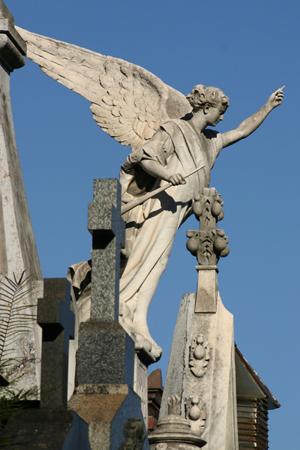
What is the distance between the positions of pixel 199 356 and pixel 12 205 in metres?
2.75

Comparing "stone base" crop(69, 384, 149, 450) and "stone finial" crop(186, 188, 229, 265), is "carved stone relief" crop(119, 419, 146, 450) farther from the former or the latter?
"stone finial" crop(186, 188, 229, 265)

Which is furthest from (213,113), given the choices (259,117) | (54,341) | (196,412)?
(54,341)

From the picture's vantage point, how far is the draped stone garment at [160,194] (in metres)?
10.8

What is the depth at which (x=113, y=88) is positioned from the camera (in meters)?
12.3

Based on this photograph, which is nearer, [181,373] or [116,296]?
[116,296]

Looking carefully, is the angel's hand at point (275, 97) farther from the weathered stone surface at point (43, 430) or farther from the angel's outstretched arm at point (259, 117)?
the weathered stone surface at point (43, 430)

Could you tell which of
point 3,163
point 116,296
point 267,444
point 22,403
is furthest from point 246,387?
point 22,403

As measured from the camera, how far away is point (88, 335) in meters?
6.28

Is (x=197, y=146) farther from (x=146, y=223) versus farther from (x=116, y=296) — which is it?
(x=116, y=296)

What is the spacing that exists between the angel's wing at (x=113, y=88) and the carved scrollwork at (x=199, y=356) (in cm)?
248

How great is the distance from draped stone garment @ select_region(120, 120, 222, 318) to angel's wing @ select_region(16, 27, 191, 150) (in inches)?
32.4

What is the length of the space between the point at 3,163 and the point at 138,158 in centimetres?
216

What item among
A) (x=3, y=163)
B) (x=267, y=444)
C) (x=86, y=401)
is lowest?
(x=86, y=401)

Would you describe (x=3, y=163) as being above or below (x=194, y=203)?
below
